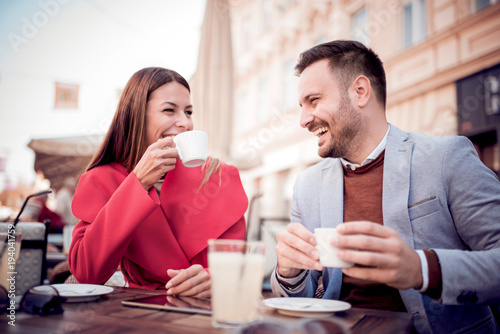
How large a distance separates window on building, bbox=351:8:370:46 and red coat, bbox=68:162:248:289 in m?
8.04

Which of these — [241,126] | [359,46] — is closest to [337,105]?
[359,46]

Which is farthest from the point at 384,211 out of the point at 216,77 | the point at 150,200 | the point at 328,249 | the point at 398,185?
the point at 216,77

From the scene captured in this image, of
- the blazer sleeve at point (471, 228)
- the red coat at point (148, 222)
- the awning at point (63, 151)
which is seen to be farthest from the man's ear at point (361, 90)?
the awning at point (63, 151)

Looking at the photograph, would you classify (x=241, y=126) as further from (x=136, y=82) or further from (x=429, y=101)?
(x=136, y=82)

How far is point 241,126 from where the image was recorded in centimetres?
1666

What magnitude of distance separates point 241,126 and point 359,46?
48.7ft

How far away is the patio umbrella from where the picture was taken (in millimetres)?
3967

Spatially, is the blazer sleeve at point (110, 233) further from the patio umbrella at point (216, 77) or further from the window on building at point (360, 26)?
the window on building at point (360, 26)

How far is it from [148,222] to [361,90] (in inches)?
48.2

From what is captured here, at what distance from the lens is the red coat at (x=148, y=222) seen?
1402mm

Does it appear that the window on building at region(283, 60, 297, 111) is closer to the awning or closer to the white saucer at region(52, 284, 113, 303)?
the awning

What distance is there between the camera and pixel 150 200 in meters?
1.41

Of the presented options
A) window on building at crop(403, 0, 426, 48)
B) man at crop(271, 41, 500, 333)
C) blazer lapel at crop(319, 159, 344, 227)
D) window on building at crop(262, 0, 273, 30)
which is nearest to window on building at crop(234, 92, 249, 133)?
window on building at crop(262, 0, 273, 30)

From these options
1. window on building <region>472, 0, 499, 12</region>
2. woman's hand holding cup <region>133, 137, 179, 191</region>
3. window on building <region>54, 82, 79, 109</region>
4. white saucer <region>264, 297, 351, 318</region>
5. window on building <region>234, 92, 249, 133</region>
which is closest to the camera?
white saucer <region>264, 297, 351, 318</region>
